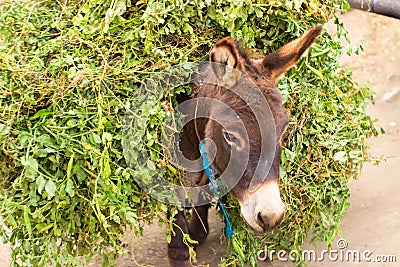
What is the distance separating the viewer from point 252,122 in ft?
9.07

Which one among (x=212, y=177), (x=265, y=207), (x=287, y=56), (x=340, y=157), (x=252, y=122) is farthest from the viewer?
(x=340, y=157)

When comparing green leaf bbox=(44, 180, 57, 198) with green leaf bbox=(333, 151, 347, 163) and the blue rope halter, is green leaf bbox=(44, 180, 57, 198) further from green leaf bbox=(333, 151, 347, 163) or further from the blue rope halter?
green leaf bbox=(333, 151, 347, 163)

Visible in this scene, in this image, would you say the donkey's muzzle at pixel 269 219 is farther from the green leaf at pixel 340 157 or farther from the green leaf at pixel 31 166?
the green leaf at pixel 31 166

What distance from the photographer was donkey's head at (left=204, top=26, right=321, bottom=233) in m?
2.70

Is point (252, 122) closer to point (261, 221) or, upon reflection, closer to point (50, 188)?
point (261, 221)

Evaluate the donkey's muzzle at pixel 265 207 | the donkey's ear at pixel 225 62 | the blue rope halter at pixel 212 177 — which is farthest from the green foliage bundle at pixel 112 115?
the donkey's muzzle at pixel 265 207

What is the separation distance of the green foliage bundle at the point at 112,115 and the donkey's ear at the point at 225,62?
21 cm

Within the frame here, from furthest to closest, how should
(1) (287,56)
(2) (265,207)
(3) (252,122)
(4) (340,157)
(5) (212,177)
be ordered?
(4) (340,157)
(5) (212,177)
(1) (287,56)
(3) (252,122)
(2) (265,207)

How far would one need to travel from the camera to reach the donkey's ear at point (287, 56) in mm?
2828

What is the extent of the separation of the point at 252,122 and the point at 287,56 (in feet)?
1.19

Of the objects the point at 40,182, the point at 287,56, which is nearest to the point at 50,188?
the point at 40,182

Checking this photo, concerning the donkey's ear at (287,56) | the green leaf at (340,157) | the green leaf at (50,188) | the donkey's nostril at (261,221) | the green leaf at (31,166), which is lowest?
the green leaf at (340,157)

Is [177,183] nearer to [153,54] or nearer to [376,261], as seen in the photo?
[153,54]

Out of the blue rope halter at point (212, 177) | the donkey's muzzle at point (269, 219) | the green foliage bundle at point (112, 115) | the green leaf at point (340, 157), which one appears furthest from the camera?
the green leaf at point (340, 157)
